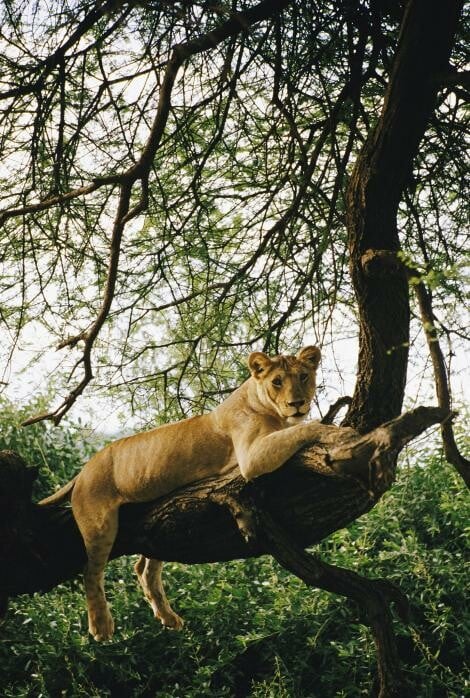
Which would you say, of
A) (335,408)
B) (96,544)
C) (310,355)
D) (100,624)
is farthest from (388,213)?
(100,624)

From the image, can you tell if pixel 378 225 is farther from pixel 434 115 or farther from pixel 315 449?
pixel 434 115

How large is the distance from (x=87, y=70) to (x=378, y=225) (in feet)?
7.27

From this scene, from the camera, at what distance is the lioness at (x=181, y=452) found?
4.39 meters

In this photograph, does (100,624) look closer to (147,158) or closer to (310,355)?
(310,355)

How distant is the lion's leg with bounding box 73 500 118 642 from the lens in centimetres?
459

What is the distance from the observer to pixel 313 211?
5910mm

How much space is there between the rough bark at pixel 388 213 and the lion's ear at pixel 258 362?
540mm

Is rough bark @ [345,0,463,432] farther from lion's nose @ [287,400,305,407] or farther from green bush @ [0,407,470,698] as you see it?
green bush @ [0,407,470,698]

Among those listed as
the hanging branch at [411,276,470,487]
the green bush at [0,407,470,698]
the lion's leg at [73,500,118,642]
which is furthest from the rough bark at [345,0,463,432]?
the green bush at [0,407,470,698]

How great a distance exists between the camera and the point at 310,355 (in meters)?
4.54

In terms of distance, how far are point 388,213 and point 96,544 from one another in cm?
212

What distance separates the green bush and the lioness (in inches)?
68.5

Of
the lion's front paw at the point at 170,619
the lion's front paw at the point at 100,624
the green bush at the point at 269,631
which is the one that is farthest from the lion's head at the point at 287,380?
the green bush at the point at 269,631

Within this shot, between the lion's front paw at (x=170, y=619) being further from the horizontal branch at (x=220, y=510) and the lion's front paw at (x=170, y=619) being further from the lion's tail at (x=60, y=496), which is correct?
the lion's tail at (x=60, y=496)
